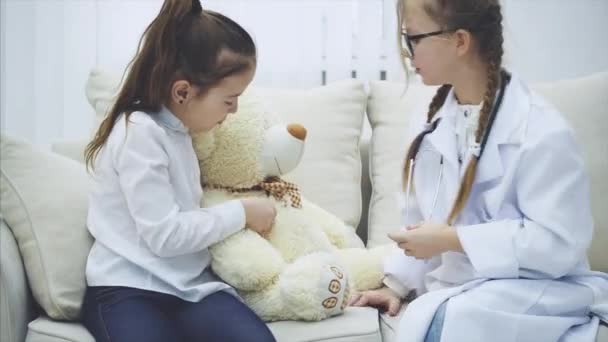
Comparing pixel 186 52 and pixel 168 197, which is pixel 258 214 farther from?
pixel 186 52

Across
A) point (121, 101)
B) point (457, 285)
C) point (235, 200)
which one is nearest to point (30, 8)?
point (121, 101)

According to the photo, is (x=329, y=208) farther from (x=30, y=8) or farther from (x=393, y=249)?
(x=30, y=8)

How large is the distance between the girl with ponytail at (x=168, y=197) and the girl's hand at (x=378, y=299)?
23cm

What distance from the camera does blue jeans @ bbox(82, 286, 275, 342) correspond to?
1184 millimetres

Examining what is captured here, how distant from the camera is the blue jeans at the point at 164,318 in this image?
1184 millimetres

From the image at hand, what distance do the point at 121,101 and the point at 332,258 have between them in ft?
1.54

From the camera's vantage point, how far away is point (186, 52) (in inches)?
50.7

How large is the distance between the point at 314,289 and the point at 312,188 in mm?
489

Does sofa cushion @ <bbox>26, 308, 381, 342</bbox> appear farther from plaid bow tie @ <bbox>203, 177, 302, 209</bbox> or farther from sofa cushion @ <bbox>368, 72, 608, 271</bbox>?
sofa cushion @ <bbox>368, 72, 608, 271</bbox>

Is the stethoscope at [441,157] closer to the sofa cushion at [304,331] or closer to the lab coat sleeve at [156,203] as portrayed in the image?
the sofa cushion at [304,331]

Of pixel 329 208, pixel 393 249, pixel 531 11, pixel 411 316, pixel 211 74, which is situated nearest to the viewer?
pixel 411 316

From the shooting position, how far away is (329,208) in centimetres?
170

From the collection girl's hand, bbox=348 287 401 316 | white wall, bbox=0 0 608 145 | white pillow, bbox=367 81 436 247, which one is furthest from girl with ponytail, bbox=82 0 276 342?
white wall, bbox=0 0 608 145

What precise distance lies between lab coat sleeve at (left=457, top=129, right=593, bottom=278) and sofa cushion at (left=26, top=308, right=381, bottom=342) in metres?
0.21
